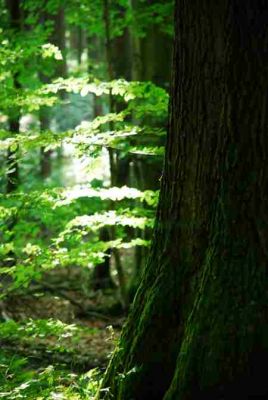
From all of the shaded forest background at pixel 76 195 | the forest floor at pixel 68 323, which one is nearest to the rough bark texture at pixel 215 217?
the shaded forest background at pixel 76 195

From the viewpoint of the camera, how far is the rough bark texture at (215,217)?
3205mm

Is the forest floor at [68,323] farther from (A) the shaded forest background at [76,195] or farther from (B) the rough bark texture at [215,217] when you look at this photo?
(B) the rough bark texture at [215,217]

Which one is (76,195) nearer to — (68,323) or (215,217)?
(215,217)

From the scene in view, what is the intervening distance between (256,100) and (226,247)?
0.82 m

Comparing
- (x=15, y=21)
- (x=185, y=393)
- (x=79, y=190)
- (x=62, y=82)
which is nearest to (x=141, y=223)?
(x=79, y=190)

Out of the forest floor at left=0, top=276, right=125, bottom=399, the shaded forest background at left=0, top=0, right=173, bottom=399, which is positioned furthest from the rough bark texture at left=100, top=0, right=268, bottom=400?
the forest floor at left=0, top=276, right=125, bottom=399

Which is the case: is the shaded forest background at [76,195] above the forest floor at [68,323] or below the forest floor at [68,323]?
above

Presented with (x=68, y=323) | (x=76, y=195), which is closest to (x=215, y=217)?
(x=76, y=195)

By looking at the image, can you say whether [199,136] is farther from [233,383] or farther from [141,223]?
[141,223]

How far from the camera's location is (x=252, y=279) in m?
3.23

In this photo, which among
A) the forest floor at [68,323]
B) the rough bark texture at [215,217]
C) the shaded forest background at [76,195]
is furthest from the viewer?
the forest floor at [68,323]

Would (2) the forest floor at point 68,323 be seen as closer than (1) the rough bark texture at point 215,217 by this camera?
No

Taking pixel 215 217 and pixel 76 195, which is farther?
pixel 76 195

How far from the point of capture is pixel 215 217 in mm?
3369
